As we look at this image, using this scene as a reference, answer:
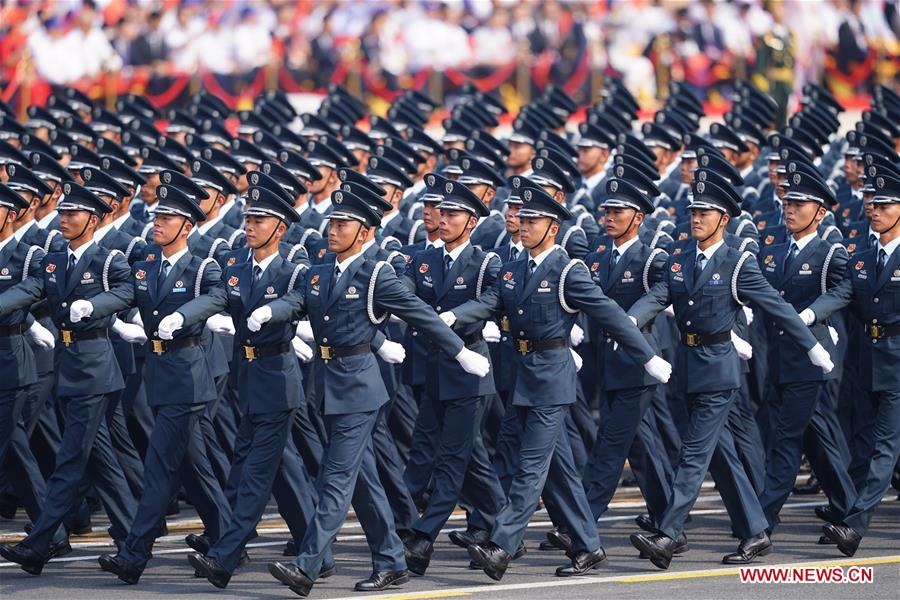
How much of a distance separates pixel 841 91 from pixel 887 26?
103cm

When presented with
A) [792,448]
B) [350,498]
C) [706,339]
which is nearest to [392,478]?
[350,498]

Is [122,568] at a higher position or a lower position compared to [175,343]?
lower

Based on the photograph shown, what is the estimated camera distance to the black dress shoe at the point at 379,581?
969 cm

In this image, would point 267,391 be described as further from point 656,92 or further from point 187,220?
point 656,92

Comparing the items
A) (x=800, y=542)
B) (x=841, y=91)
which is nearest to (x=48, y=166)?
(x=800, y=542)

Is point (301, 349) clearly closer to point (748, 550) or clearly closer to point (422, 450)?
point (422, 450)

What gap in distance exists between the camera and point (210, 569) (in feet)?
31.9

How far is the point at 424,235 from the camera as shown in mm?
13039

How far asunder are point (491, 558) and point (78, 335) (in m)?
2.76

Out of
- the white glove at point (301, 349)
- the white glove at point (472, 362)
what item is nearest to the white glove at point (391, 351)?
the white glove at point (472, 362)

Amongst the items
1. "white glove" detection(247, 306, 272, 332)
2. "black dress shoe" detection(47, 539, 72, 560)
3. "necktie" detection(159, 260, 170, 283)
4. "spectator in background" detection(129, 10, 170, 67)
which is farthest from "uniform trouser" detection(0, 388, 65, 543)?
"spectator in background" detection(129, 10, 170, 67)

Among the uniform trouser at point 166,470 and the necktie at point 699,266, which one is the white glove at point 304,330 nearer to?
the uniform trouser at point 166,470

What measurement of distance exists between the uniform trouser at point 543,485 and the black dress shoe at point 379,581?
0.56 m

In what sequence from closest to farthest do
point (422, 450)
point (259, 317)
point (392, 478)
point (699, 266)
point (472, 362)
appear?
point (259, 317) → point (472, 362) → point (699, 266) → point (392, 478) → point (422, 450)
